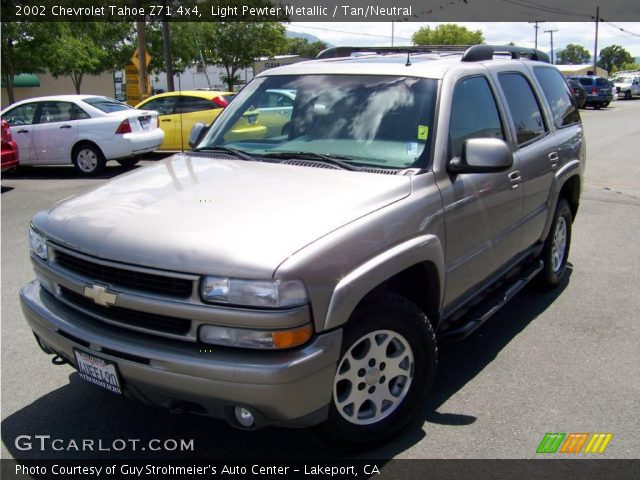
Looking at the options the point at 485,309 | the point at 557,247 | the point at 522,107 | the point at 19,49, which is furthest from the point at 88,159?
the point at 19,49

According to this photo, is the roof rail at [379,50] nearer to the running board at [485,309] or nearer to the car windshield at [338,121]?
the car windshield at [338,121]

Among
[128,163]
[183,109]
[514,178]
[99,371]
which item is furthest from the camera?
[183,109]

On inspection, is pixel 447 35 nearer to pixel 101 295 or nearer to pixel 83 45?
pixel 83 45

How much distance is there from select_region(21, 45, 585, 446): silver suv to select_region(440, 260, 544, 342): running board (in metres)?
0.02

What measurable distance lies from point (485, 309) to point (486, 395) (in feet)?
2.04

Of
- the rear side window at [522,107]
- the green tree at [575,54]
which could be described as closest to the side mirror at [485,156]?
the rear side window at [522,107]

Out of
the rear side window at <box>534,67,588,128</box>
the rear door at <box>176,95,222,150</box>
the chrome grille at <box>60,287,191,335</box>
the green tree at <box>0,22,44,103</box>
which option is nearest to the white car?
the rear door at <box>176,95,222,150</box>

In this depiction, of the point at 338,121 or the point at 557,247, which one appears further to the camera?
the point at 557,247

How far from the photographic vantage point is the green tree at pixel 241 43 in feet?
143

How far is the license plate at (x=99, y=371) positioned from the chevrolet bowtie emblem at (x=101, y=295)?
10.2 inches

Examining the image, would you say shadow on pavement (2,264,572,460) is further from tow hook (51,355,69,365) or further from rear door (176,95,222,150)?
rear door (176,95,222,150)

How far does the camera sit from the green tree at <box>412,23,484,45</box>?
7864 centimetres

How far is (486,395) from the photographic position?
3.80 m

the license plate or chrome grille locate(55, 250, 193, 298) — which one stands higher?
chrome grille locate(55, 250, 193, 298)
